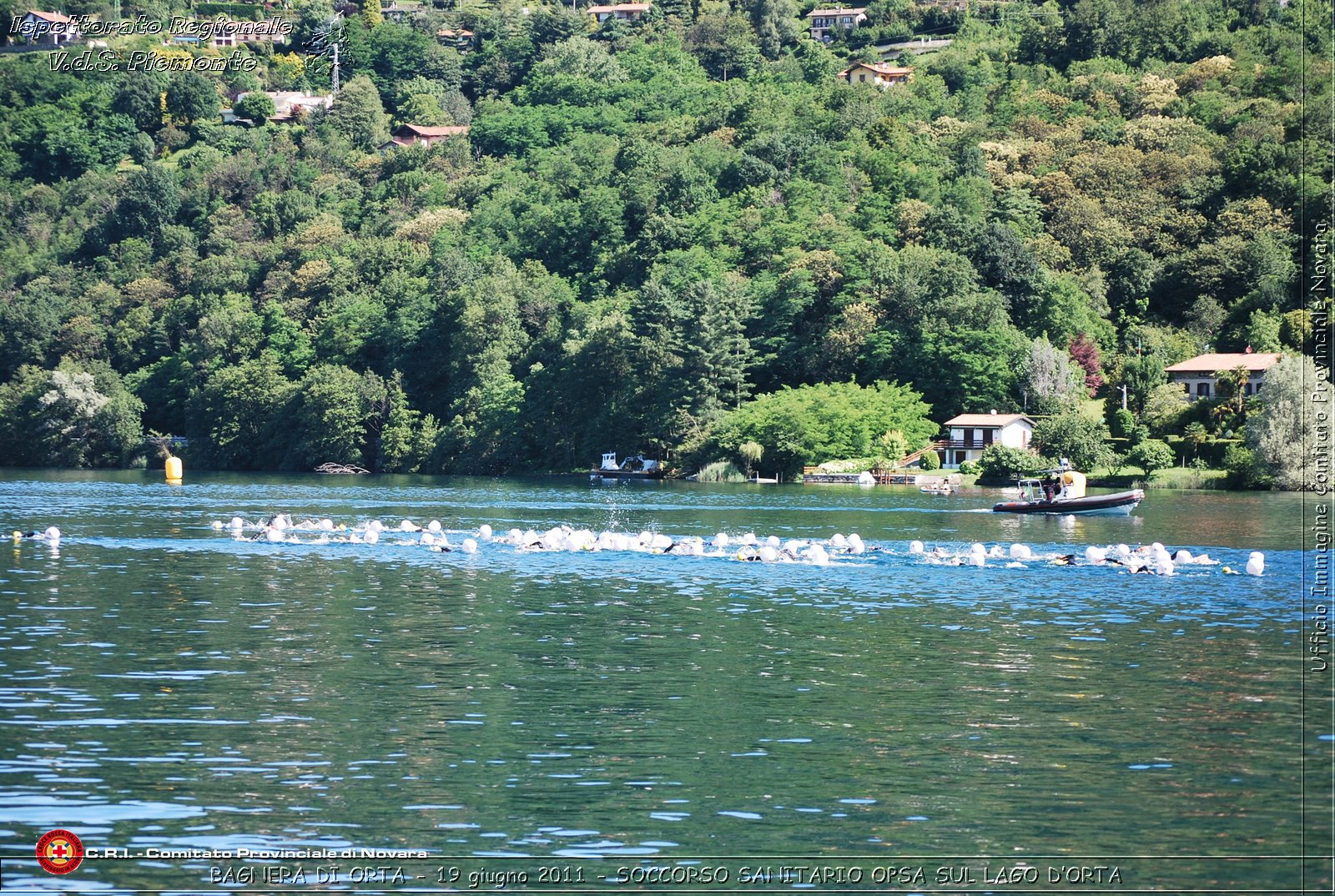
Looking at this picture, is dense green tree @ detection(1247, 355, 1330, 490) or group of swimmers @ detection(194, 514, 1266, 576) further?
dense green tree @ detection(1247, 355, 1330, 490)

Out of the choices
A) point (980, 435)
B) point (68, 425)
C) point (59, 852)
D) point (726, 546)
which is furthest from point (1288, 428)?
point (68, 425)

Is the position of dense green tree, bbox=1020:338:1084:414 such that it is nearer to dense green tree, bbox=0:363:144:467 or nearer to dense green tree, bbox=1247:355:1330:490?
dense green tree, bbox=1247:355:1330:490

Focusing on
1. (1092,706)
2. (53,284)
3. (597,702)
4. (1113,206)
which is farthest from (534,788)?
(53,284)

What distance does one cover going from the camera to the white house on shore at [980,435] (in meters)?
110

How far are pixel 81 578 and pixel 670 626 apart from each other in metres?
20.7

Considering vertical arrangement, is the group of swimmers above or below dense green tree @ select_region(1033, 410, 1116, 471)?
below

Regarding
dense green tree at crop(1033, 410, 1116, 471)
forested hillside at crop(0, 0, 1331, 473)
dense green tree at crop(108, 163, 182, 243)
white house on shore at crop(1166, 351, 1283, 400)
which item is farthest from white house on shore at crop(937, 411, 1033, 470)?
dense green tree at crop(108, 163, 182, 243)

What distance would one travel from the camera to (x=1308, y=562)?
173 ft

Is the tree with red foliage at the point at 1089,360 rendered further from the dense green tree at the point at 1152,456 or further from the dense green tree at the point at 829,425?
the dense green tree at the point at 1152,456

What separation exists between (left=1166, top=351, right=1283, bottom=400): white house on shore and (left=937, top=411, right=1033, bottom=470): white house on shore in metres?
13.0

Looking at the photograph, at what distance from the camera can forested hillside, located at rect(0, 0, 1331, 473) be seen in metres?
126

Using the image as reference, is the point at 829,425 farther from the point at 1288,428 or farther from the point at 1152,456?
the point at 1288,428

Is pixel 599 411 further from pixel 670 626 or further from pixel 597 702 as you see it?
pixel 597 702

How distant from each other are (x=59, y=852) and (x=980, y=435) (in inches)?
3810
